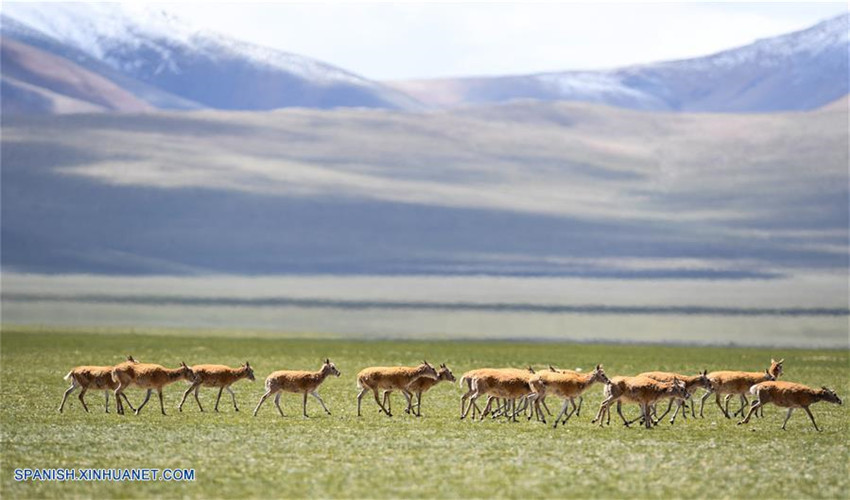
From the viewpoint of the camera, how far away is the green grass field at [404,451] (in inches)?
742

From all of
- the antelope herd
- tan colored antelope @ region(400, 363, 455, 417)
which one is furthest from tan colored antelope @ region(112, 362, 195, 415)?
tan colored antelope @ region(400, 363, 455, 417)

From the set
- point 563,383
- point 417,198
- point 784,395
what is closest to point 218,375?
point 563,383

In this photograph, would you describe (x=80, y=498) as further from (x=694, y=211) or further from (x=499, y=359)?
(x=694, y=211)

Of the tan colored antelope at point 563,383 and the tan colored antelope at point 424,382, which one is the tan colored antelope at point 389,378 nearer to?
the tan colored antelope at point 424,382

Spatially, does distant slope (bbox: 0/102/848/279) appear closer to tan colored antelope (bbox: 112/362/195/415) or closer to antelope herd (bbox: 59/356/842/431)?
antelope herd (bbox: 59/356/842/431)

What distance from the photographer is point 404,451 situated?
72.2 ft

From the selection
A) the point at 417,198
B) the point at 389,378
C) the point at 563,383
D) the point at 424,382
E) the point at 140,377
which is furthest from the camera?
the point at 417,198

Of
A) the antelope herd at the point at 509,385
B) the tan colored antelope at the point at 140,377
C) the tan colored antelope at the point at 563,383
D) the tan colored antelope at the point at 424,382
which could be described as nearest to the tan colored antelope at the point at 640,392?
the antelope herd at the point at 509,385

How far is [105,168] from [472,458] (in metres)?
148

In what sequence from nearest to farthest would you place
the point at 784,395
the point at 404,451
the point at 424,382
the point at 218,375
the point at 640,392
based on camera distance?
the point at 404,451 < the point at 784,395 < the point at 640,392 < the point at 424,382 < the point at 218,375

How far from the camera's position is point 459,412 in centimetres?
2891

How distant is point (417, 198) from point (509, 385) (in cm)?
13445

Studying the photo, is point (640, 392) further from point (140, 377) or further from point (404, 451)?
point (140, 377)

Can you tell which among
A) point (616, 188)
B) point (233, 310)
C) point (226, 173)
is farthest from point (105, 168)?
point (233, 310)
